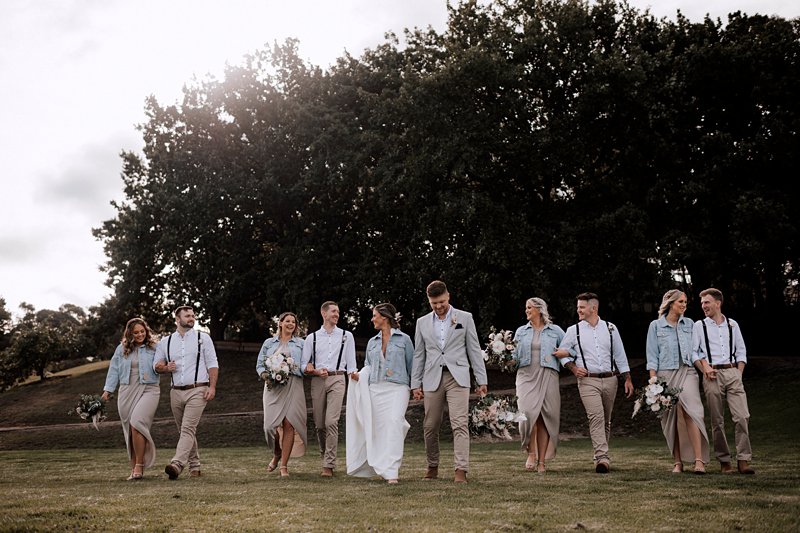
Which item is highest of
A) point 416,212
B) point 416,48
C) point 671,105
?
point 416,48

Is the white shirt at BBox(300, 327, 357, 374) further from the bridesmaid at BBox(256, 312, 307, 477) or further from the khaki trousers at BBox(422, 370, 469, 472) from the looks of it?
the khaki trousers at BBox(422, 370, 469, 472)

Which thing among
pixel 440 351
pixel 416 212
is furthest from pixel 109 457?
pixel 416 212

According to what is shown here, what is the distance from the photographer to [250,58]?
34.9 m

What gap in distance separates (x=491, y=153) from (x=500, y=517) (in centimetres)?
2087

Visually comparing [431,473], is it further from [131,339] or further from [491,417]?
[131,339]

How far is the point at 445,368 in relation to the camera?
10195 millimetres

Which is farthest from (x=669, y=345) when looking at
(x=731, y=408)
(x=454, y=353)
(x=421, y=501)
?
(x=421, y=501)

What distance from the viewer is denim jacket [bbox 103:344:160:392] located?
37.3 feet

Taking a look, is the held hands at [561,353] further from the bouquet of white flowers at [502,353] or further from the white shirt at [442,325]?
the white shirt at [442,325]

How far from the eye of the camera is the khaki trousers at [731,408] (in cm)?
1025

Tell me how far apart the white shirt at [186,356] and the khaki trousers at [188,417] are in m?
0.16

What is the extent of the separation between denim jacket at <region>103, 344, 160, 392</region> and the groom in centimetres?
404

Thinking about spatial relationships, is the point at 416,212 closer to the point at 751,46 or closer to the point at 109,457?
the point at 751,46

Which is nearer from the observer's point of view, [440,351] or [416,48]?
[440,351]
